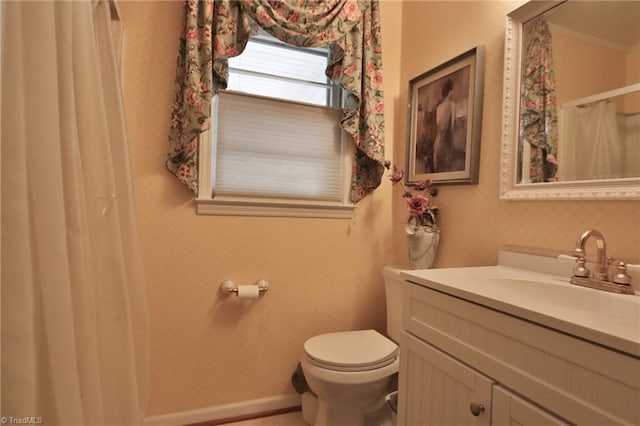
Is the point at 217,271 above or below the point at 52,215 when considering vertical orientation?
below

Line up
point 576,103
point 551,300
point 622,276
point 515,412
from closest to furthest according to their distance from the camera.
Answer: point 515,412
point 622,276
point 551,300
point 576,103

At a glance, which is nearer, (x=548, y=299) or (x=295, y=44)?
(x=548, y=299)

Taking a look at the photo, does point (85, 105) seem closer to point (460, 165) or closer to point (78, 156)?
point (78, 156)

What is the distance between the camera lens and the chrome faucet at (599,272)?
92 centimetres

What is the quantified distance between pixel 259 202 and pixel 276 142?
340mm

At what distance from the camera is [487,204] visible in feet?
4.84

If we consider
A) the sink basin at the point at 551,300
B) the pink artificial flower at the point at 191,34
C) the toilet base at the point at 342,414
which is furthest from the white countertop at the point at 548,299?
the pink artificial flower at the point at 191,34

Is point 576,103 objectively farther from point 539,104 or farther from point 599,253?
point 599,253

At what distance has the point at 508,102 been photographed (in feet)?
4.47

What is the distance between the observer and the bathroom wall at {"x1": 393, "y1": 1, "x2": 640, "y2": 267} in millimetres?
1074

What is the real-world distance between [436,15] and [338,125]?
29.7 inches

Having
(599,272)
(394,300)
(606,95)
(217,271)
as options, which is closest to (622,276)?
(599,272)

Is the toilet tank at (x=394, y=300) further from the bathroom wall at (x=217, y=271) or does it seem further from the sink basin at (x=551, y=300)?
the sink basin at (x=551, y=300)

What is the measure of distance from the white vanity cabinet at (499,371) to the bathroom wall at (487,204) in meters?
0.54
